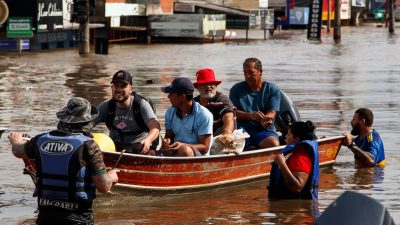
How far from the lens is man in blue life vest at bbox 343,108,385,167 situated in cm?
1434

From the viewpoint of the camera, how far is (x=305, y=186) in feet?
36.3

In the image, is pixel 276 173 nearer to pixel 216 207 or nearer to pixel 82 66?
pixel 216 207

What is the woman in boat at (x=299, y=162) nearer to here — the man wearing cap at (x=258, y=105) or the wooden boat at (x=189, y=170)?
the wooden boat at (x=189, y=170)

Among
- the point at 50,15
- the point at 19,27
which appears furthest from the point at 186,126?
the point at 50,15

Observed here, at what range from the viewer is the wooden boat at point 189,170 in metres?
11.6

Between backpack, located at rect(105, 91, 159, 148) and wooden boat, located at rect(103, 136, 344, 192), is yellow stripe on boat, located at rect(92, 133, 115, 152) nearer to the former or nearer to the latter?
wooden boat, located at rect(103, 136, 344, 192)

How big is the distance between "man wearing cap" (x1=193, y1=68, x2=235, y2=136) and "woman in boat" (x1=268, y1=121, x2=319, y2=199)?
5.42ft

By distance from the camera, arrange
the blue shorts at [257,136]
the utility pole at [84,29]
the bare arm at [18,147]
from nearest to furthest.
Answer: the bare arm at [18,147] → the blue shorts at [257,136] → the utility pole at [84,29]

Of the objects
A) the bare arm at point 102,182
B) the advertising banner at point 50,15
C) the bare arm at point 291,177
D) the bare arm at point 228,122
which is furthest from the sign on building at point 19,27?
the bare arm at point 102,182

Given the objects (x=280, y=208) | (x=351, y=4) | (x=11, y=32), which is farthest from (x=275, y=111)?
(x=351, y=4)

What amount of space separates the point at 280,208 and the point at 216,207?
29.0 inches

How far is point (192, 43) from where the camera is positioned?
55.9 metres

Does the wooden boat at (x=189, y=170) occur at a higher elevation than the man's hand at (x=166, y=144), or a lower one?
lower

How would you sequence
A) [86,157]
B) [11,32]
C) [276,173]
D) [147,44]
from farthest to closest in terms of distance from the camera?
[147,44] → [11,32] → [276,173] → [86,157]
